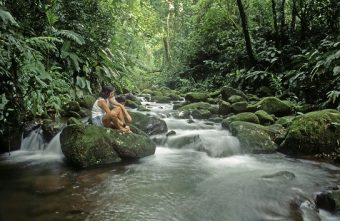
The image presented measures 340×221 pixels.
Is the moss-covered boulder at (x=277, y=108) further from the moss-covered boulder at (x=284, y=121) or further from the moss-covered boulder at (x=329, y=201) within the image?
the moss-covered boulder at (x=329, y=201)

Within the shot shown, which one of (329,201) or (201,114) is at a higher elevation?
(201,114)

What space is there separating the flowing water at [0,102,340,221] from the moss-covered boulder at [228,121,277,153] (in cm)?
21

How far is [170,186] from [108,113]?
8.05 feet

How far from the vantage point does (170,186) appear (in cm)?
560

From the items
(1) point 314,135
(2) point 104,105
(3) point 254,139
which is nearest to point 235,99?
(3) point 254,139

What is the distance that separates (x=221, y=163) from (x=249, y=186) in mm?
1647

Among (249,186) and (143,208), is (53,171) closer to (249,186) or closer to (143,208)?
(143,208)

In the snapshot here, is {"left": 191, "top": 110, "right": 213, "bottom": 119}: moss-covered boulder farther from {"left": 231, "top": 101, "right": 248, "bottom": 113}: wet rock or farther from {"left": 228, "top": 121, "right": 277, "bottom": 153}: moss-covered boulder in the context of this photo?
{"left": 228, "top": 121, "right": 277, "bottom": 153}: moss-covered boulder

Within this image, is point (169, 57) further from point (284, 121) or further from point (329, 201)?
point (329, 201)

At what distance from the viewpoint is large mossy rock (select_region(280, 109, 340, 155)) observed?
7.03 meters

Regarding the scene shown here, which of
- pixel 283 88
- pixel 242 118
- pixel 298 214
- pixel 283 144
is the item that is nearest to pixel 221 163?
pixel 283 144

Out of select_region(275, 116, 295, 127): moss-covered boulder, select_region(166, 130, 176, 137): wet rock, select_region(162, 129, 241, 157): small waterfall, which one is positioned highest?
select_region(275, 116, 295, 127): moss-covered boulder

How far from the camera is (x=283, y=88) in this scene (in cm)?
1213

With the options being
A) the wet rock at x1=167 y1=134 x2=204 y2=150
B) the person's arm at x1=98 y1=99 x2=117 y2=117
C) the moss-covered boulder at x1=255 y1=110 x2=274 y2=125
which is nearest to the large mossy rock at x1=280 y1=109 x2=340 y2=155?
the moss-covered boulder at x1=255 y1=110 x2=274 y2=125
